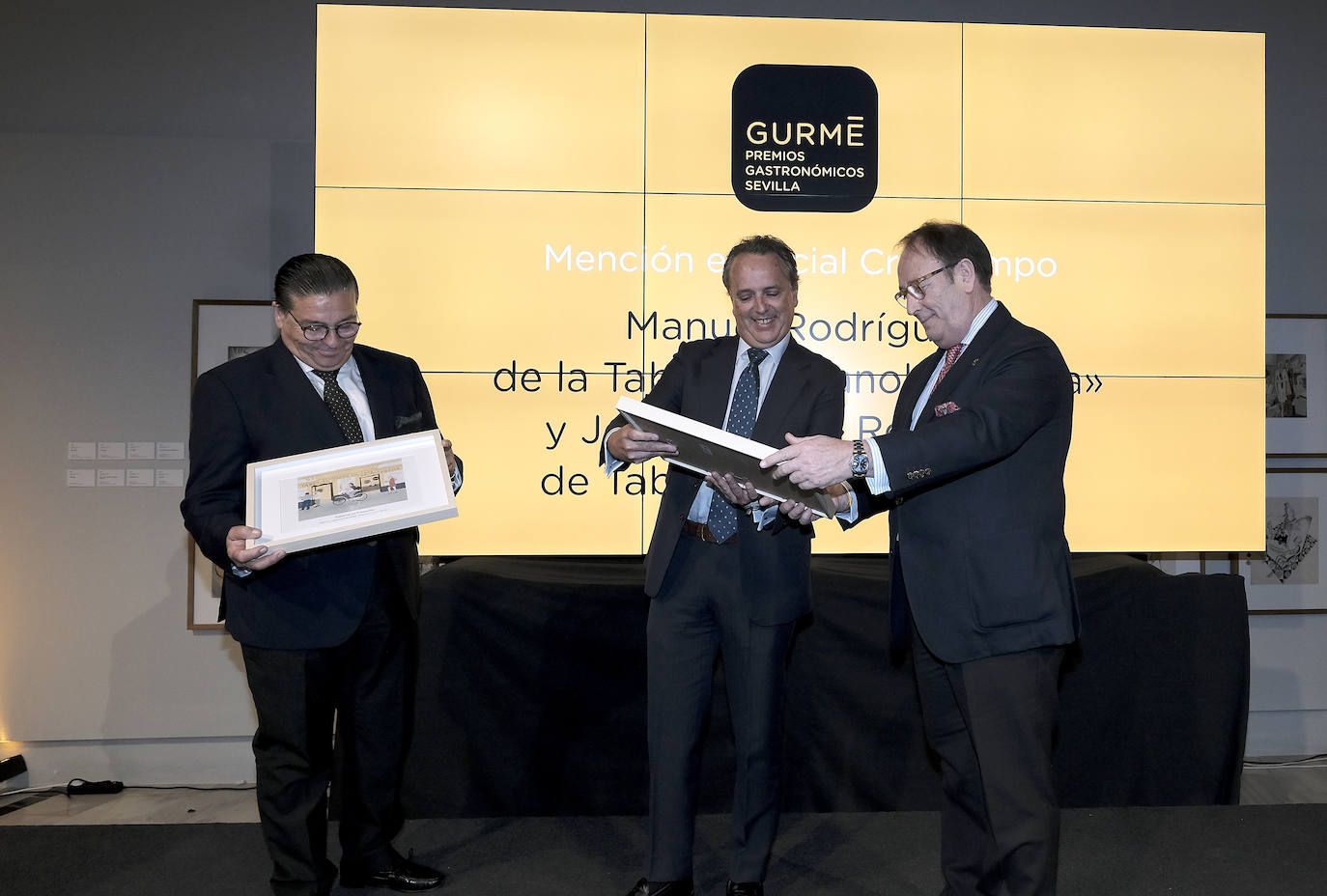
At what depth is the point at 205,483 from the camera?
2.48 metres

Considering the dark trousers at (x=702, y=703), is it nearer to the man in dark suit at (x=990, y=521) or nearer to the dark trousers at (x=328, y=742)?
the man in dark suit at (x=990, y=521)

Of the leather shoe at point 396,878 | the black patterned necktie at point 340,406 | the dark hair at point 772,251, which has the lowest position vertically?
the leather shoe at point 396,878

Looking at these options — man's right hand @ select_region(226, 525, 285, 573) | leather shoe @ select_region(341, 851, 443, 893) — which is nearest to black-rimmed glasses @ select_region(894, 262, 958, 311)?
man's right hand @ select_region(226, 525, 285, 573)

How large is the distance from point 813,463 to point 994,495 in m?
0.44

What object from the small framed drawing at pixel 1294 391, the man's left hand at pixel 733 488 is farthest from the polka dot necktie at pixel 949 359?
the small framed drawing at pixel 1294 391

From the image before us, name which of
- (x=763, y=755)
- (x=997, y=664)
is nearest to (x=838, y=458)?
(x=997, y=664)

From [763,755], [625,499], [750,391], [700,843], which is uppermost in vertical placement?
[750,391]

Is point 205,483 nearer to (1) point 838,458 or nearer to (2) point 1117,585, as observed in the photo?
(1) point 838,458

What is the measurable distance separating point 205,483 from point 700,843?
2001 mm

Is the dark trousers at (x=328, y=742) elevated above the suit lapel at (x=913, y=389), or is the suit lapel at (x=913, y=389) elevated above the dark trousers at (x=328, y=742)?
the suit lapel at (x=913, y=389)

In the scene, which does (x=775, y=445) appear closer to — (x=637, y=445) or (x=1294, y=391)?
(x=637, y=445)

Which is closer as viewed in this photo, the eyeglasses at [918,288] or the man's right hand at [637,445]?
the eyeglasses at [918,288]

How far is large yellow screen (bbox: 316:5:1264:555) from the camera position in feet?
12.3

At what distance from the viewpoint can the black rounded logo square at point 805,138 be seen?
3828mm
